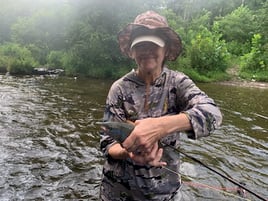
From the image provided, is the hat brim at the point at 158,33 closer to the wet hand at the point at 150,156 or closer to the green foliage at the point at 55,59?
the wet hand at the point at 150,156

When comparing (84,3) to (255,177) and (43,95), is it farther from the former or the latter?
(255,177)

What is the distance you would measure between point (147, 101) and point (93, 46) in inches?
823

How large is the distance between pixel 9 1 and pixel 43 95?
94.3 feet

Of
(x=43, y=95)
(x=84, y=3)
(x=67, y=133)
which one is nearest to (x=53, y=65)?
(x=84, y=3)

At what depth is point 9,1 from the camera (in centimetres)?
3803

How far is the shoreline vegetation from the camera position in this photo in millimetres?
23031

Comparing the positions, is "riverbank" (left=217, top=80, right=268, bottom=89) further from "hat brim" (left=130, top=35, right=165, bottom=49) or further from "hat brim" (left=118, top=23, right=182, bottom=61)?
"hat brim" (left=130, top=35, right=165, bottom=49)

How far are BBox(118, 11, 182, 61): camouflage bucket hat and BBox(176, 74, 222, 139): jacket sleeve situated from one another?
1.22ft

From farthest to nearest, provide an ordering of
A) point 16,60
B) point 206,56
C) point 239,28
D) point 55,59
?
point 239,28 → point 206,56 → point 55,59 → point 16,60

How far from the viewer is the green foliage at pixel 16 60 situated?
2139cm

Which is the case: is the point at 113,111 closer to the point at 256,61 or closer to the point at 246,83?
the point at 246,83

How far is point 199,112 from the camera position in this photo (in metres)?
2.10

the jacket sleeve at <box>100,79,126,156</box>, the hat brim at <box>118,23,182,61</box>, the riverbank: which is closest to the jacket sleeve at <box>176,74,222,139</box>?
the hat brim at <box>118,23,182,61</box>

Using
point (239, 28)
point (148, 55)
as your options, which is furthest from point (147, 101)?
point (239, 28)
